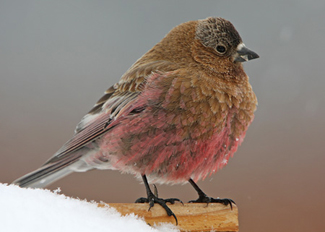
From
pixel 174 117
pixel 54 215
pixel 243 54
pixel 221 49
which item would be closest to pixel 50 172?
pixel 174 117

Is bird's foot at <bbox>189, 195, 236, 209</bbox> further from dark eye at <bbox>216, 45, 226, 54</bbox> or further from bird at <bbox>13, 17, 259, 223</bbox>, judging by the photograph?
dark eye at <bbox>216, 45, 226, 54</bbox>

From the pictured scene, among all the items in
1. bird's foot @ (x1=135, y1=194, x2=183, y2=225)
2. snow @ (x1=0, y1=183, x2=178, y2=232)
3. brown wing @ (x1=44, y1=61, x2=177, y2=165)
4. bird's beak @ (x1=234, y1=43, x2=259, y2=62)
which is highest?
bird's beak @ (x1=234, y1=43, x2=259, y2=62)

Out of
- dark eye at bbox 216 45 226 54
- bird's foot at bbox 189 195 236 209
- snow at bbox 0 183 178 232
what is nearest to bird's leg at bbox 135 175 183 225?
snow at bbox 0 183 178 232

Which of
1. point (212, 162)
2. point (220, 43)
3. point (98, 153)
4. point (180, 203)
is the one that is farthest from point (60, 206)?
point (220, 43)

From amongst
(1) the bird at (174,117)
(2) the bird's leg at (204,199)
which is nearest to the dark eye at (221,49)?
(1) the bird at (174,117)

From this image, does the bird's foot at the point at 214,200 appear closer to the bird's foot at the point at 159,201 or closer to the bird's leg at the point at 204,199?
the bird's leg at the point at 204,199

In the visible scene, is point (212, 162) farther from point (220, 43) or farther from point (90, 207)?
point (90, 207)
